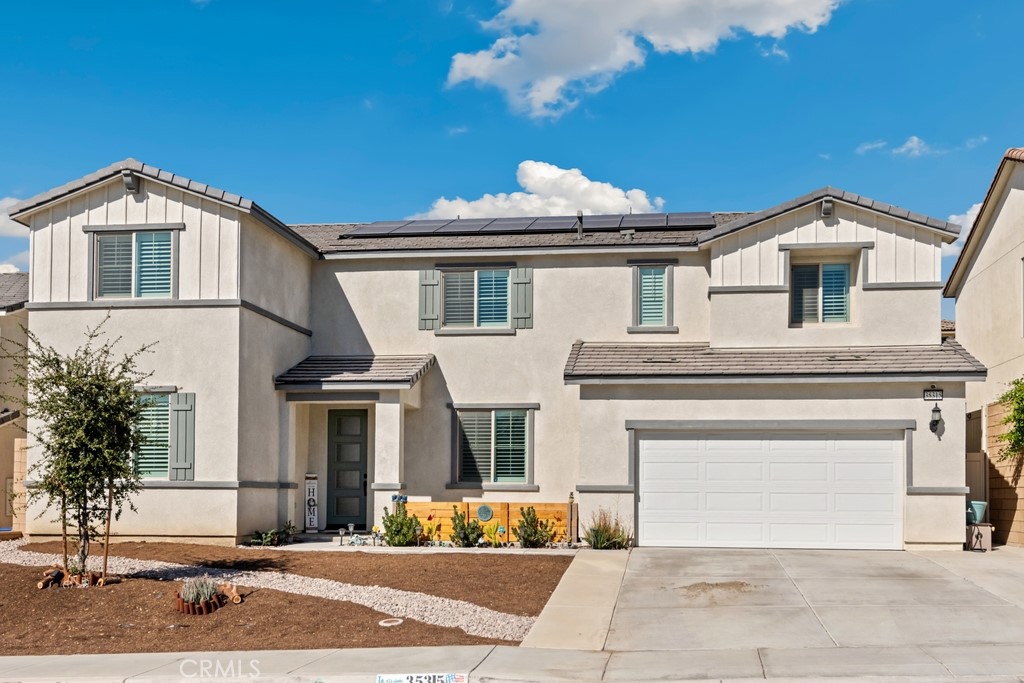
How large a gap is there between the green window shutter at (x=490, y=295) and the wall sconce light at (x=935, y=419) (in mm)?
8212

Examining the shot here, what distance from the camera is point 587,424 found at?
19.0 metres

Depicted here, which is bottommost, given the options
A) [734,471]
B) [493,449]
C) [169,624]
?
[169,624]

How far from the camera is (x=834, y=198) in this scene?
782 inches

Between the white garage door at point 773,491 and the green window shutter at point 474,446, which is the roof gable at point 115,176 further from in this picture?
the white garage door at point 773,491

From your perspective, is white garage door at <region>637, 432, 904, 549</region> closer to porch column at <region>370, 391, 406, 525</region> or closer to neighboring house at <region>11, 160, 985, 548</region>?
neighboring house at <region>11, 160, 985, 548</region>

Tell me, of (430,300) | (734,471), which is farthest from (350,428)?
(734,471)

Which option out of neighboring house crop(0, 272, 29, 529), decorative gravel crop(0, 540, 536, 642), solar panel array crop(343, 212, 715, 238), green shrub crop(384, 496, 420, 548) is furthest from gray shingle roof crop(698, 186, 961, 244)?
neighboring house crop(0, 272, 29, 529)

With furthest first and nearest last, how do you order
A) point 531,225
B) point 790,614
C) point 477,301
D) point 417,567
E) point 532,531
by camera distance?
1. point 531,225
2. point 477,301
3. point 532,531
4. point 417,567
5. point 790,614

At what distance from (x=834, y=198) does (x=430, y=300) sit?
26.2 ft

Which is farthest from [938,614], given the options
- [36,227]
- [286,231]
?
[36,227]

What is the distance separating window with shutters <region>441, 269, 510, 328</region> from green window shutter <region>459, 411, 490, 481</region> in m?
1.84

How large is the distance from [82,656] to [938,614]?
9.78 metres

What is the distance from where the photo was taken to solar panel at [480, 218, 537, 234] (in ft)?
74.9

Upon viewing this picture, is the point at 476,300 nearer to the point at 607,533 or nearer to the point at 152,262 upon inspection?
the point at 607,533
